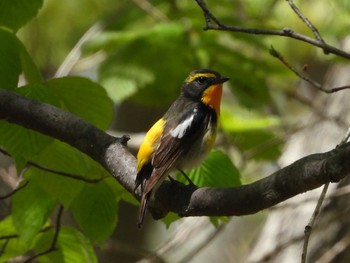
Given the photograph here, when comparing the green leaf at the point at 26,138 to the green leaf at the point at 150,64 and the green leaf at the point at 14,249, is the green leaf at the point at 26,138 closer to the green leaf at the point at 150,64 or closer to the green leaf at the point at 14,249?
the green leaf at the point at 14,249

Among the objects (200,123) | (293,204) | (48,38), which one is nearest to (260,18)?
(293,204)

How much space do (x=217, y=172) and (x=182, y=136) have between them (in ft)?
1.05

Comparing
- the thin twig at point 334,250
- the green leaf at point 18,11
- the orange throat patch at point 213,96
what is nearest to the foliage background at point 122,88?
the green leaf at point 18,11

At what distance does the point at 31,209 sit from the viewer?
4.17 meters

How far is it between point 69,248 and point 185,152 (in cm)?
83

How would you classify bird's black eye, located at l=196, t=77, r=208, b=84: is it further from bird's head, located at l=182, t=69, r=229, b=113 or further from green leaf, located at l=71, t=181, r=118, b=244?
green leaf, located at l=71, t=181, r=118, b=244

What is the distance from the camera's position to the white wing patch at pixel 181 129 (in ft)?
14.5

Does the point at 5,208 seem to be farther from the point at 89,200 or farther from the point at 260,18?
the point at 260,18

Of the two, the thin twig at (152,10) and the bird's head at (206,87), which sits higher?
the thin twig at (152,10)

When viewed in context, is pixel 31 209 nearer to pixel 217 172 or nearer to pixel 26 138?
pixel 26 138

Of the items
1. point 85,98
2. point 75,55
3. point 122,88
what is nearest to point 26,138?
point 85,98

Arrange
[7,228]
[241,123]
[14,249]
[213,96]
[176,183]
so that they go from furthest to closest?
[241,123] < [213,96] < [7,228] < [14,249] < [176,183]

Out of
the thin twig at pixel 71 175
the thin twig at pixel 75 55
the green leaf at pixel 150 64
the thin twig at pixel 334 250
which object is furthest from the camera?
the thin twig at pixel 75 55

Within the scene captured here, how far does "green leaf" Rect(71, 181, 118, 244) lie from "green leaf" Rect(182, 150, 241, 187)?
543mm
